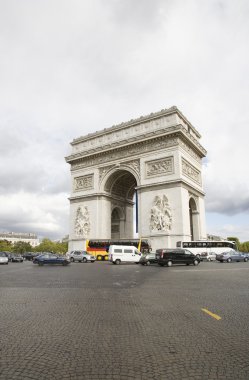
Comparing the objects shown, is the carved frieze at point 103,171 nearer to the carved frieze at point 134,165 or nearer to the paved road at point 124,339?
the carved frieze at point 134,165

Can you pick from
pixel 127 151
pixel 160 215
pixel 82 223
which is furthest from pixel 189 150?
Result: pixel 82 223

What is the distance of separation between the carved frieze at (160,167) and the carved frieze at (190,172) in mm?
1851

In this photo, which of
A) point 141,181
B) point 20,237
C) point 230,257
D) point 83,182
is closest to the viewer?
point 230,257

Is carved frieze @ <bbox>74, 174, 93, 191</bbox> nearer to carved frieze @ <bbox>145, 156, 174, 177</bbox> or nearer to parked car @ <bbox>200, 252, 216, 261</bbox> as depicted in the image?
carved frieze @ <bbox>145, 156, 174, 177</bbox>

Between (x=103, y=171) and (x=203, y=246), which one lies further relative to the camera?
(x=103, y=171)

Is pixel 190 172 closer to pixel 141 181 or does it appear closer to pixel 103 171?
pixel 141 181

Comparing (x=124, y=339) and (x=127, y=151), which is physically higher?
(x=127, y=151)

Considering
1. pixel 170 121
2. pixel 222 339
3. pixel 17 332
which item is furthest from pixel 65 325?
pixel 170 121

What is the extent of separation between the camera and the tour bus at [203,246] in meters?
35.0

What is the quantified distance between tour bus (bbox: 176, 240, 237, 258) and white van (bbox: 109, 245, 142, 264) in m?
6.32

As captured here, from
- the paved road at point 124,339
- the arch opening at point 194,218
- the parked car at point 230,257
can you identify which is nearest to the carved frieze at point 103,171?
the arch opening at point 194,218

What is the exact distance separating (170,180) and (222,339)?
33016 millimetres

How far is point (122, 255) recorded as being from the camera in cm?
3044

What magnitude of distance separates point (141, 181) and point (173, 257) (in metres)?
16.1
